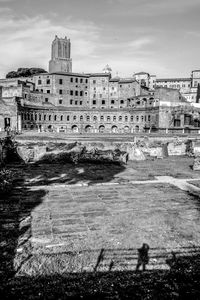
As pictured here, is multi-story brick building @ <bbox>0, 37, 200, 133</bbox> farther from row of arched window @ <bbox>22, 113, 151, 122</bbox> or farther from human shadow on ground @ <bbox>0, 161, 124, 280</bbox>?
human shadow on ground @ <bbox>0, 161, 124, 280</bbox>

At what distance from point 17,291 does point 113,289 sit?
1.94m

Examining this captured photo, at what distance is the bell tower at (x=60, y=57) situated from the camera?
83688 millimetres

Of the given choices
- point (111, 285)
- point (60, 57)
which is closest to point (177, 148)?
point (111, 285)

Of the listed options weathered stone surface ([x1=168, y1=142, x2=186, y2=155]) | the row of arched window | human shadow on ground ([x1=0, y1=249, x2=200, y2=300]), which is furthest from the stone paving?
the row of arched window

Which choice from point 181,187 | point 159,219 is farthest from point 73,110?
point 159,219

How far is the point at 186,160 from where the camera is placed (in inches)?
1007

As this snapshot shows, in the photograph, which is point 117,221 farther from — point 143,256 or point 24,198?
point 24,198

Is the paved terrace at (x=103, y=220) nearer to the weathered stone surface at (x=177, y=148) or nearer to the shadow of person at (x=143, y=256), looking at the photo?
the shadow of person at (x=143, y=256)

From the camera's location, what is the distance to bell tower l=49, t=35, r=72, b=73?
83.7m

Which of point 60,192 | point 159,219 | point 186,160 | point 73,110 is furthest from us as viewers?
point 73,110

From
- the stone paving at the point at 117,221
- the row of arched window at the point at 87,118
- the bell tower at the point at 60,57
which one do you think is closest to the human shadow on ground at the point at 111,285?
the stone paving at the point at 117,221

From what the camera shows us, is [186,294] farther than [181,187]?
No

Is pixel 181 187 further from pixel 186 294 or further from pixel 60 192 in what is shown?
pixel 186 294

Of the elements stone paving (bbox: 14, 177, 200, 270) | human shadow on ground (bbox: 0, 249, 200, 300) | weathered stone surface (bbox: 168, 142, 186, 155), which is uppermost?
weathered stone surface (bbox: 168, 142, 186, 155)
